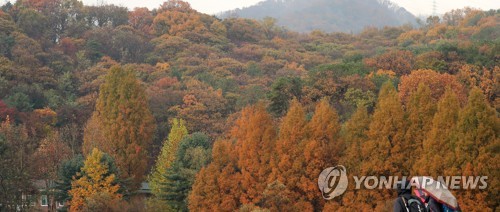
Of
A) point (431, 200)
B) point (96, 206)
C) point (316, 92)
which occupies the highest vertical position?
point (431, 200)

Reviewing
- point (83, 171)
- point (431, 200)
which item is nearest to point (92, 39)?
point (83, 171)

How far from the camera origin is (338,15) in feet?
598

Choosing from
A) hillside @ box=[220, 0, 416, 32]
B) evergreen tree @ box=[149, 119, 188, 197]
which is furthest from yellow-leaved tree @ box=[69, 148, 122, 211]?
hillside @ box=[220, 0, 416, 32]

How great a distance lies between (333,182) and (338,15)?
159 m

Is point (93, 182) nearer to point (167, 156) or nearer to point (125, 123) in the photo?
point (167, 156)

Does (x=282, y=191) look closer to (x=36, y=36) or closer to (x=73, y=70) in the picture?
(x=73, y=70)

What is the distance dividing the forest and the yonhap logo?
27 centimetres

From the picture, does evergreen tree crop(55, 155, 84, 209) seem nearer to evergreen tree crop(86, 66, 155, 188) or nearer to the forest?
the forest

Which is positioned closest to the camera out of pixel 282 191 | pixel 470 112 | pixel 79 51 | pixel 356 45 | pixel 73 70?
pixel 470 112

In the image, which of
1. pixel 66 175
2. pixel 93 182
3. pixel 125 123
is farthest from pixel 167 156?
pixel 66 175

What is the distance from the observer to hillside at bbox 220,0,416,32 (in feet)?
576

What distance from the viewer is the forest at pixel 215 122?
936 inches

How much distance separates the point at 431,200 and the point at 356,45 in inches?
3050

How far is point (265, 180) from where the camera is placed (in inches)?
1030
